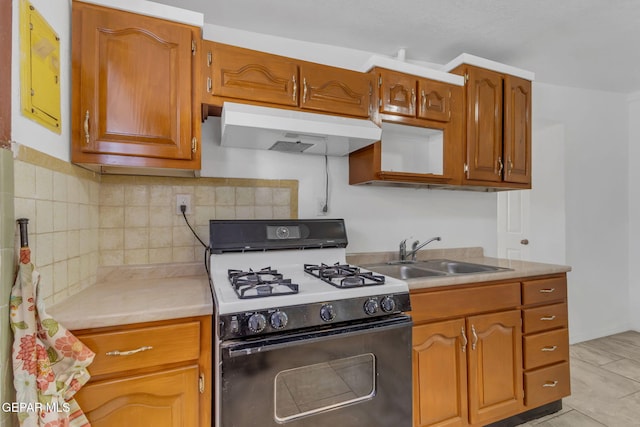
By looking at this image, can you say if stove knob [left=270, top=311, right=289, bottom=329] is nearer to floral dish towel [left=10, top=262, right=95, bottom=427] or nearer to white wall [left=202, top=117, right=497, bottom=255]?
floral dish towel [left=10, top=262, right=95, bottom=427]

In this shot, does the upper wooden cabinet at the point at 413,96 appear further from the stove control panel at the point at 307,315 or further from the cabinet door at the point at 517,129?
the stove control panel at the point at 307,315

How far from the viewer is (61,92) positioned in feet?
4.02

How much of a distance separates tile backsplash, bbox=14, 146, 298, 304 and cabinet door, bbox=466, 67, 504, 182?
1.20 meters

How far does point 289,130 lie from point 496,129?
4.93 ft

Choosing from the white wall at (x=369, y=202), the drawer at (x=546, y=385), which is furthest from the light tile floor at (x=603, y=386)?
the white wall at (x=369, y=202)

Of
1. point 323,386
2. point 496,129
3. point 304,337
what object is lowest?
point 323,386

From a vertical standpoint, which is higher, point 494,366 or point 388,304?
point 388,304

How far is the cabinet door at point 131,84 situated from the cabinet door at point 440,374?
4.81 ft

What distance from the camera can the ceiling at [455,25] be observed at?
1765 millimetres

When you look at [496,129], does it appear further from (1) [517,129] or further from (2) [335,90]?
(2) [335,90]

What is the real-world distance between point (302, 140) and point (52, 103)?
1.02 meters

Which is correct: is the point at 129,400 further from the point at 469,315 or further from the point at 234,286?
the point at 469,315

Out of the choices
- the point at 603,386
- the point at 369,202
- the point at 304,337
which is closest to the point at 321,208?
the point at 369,202

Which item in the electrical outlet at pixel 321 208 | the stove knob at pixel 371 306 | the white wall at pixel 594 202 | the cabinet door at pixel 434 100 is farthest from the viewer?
the white wall at pixel 594 202
